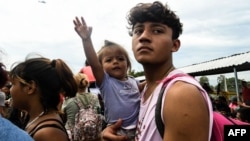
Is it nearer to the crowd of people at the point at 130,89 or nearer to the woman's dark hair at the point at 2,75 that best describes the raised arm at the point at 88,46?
the crowd of people at the point at 130,89

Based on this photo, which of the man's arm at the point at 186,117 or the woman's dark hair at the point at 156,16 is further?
the woman's dark hair at the point at 156,16

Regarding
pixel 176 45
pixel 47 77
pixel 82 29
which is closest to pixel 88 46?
Answer: pixel 82 29

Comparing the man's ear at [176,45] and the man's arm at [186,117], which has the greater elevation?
the man's ear at [176,45]

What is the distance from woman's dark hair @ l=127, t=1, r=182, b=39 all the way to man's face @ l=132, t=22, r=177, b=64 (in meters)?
0.03

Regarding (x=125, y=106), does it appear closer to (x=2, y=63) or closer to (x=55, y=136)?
(x=55, y=136)

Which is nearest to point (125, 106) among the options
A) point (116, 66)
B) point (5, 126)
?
point (116, 66)

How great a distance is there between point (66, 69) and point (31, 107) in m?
0.42

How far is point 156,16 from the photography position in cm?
195

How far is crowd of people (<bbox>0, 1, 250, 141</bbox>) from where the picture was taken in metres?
1.45

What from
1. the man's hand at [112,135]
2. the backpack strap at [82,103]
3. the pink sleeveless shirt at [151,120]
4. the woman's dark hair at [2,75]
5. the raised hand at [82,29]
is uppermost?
the raised hand at [82,29]

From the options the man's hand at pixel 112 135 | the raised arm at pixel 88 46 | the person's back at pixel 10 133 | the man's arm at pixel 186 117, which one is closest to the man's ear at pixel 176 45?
the man's arm at pixel 186 117

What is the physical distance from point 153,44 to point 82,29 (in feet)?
3.27

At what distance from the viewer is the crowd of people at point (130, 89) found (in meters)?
1.45

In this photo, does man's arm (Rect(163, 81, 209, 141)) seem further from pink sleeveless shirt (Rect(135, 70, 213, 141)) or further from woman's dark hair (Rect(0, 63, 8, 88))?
woman's dark hair (Rect(0, 63, 8, 88))
